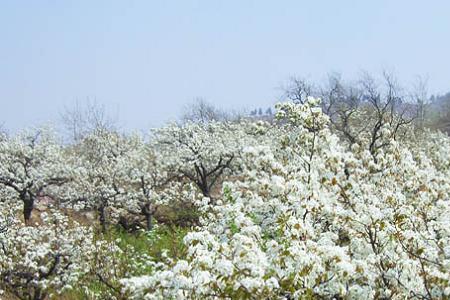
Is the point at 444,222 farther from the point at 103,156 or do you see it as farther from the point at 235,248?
the point at 103,156

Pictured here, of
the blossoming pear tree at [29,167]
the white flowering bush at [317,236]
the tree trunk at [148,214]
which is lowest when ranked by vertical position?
the white flowering bush at [317,236]

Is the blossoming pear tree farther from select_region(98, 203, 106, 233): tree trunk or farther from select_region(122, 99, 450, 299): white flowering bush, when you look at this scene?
select_region(122, 99, 450, 299): white flowering bush

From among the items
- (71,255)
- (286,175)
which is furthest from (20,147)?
(286,175)

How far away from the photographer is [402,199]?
27.3ft

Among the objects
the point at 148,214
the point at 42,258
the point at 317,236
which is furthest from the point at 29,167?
the point at 317,236

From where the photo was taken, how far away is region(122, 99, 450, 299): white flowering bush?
5621 millimetres

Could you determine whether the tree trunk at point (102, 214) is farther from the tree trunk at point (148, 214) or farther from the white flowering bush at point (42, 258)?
the white flowering bush at point (42, 258)

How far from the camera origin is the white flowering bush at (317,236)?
18.4 ft

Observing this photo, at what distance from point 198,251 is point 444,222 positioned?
390 cm

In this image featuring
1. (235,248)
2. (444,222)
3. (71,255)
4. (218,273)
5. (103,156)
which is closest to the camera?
(218,273)

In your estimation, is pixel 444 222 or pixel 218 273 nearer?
pixel 218 273

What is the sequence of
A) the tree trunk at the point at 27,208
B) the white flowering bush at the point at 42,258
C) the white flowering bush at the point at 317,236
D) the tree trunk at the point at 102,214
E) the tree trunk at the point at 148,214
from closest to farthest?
the white flowering bush at the point at 317,236, the white flowering bush at the point at 42,258, the tree trunk at the point at 102,214, the tree trunk at the point at 27,208, the tree trunk at the point at 148,214

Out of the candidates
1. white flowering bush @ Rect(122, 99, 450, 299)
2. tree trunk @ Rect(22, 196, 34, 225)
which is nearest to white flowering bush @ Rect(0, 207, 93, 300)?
white flowering bush @ Rect(122, 99, 450, 299)

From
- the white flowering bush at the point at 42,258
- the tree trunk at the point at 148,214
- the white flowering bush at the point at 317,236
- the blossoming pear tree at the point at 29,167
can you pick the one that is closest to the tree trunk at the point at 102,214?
the tree trunk at the point at 148,214
